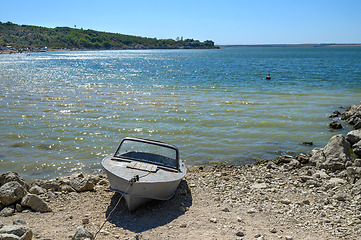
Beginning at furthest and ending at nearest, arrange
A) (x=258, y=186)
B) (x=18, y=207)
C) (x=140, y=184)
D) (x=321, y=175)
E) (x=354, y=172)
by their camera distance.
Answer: (x=321, y=175)
(x=258, y=186)
(x=354, y=172)
(x=18, y=207)
(x=140, y=184)

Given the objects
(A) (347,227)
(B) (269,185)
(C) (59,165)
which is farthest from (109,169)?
(A) (347,227)

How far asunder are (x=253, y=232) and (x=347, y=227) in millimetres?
2510

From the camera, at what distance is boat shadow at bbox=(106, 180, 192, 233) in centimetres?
766

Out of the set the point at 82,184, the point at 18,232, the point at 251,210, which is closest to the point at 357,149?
the point at 251,210

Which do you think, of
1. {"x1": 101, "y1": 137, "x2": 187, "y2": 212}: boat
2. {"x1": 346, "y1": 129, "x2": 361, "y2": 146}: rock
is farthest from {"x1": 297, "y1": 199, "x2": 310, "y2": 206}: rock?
{"x1": 346, "y1": 129, "x2": 361, "y2": 146}: rock

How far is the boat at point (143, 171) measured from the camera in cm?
794

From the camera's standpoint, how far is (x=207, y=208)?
870cm

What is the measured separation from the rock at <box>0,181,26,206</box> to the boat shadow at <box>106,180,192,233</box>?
2739 mm

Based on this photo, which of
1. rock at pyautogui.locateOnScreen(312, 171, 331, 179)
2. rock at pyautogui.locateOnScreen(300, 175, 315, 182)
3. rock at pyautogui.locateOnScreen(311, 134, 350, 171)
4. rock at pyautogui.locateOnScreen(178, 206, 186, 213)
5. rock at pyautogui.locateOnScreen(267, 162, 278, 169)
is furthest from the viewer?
rock at pyautogui.locateOnScreen(267, 162, 278, 169)

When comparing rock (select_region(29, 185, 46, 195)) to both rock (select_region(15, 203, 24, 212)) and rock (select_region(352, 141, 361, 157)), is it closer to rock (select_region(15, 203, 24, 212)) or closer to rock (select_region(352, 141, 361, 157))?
rock (select_region(15, 203, 24, 212))

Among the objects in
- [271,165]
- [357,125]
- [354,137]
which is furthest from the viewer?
[357,125]

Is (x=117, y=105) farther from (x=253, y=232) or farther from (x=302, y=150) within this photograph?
(x=253, y=232)

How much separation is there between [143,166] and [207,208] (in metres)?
2.46

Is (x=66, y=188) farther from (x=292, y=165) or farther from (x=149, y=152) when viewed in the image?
(x=292, y=165)
